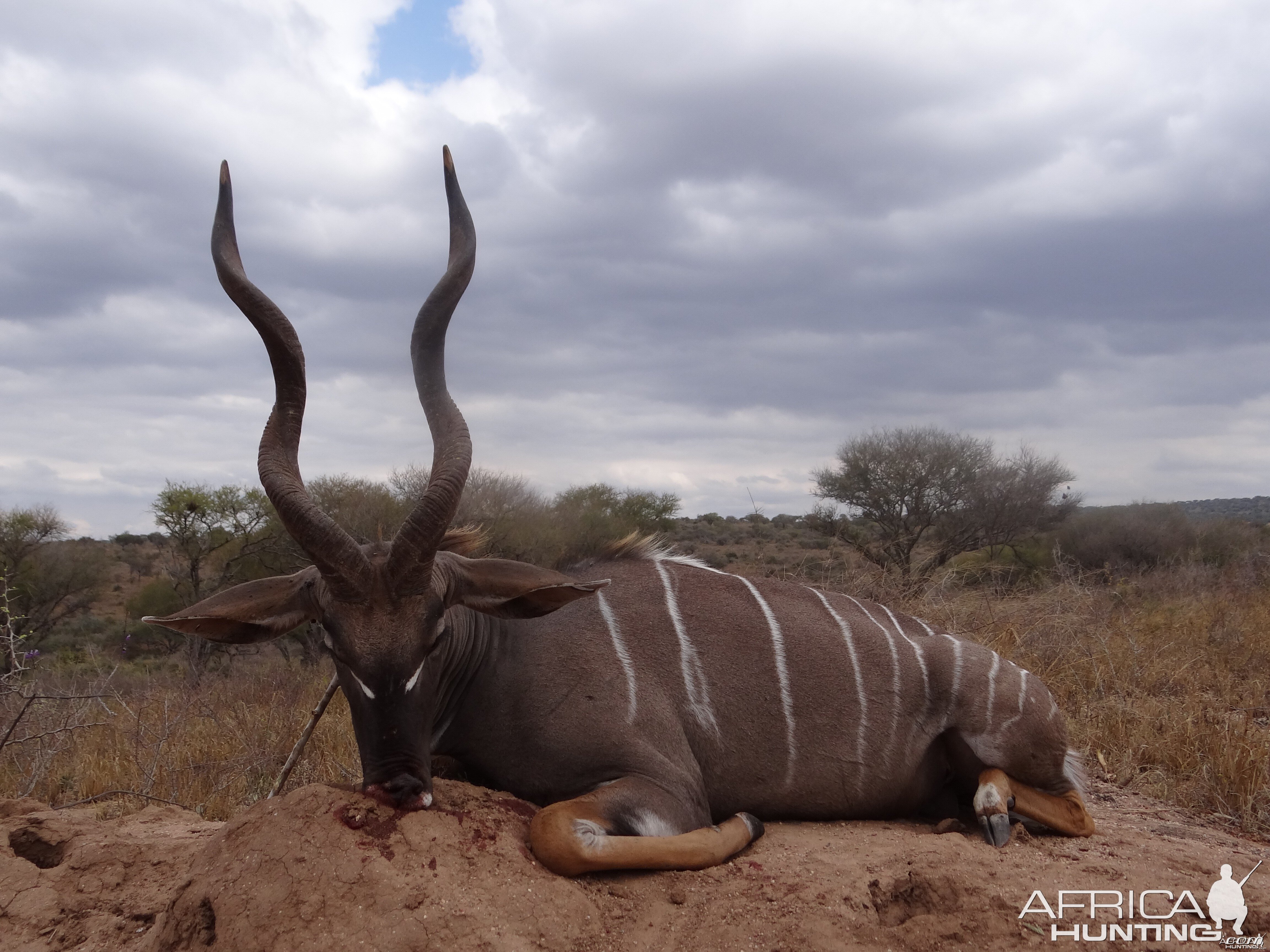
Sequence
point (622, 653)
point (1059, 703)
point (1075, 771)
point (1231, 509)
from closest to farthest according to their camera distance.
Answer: point (622, 653) → point (1075, 771) → point (1059, 703) → point (1231, 509)

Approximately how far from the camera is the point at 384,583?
151 inches

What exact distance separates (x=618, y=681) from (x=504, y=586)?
764 millimetres

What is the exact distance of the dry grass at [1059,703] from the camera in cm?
613

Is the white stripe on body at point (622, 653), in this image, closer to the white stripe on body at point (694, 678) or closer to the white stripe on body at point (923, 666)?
the white stripe on body at point (694, 678)

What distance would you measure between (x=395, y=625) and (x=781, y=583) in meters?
2.71

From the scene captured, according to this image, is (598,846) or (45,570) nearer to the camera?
(598,846)

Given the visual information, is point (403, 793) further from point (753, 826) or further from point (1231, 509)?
point (1231, 509)

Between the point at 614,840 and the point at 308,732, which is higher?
the point at 308,732

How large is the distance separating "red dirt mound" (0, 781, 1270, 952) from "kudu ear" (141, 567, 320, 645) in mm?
813

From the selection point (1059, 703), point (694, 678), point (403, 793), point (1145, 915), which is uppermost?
point (694, 678)

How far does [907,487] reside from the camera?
25.2 m

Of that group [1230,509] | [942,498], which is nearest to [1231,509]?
[1230,509]

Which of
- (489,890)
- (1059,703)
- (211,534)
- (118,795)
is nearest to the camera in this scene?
(489,890)

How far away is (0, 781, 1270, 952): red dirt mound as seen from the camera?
10.7ft
